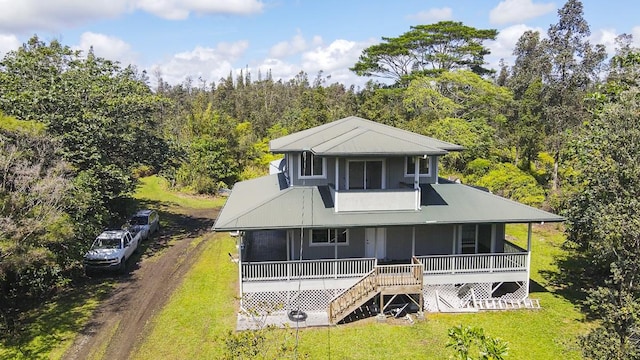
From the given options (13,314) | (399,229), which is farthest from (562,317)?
(13,314)

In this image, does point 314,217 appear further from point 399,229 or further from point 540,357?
point 540,357

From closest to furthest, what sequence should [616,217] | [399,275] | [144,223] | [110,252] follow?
[616,217], [399,275], [110,252], [144,223]

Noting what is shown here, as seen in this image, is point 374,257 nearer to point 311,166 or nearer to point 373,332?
point 373,332

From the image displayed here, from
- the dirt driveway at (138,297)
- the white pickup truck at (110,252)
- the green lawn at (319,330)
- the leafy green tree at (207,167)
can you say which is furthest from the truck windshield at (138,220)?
the leafy green tree at (207,167)

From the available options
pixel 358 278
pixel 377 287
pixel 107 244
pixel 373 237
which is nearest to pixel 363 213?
pixel 373 237

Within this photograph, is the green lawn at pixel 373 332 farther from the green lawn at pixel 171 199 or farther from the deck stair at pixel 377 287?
the green lawn at pixel 171 199

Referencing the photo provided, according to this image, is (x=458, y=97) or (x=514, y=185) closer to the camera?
(x=514, y=185)

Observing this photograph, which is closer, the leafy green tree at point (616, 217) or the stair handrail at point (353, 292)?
the leafy green tree at point (616, 217)
